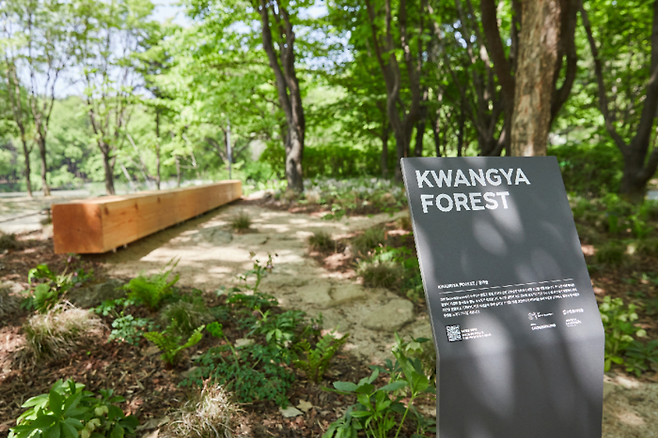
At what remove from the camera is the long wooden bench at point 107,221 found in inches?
192

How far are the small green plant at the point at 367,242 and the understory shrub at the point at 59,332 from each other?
3503 mm

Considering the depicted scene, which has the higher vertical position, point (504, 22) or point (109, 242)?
point (504, 22)

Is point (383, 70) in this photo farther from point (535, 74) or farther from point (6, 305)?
point (6, 305)

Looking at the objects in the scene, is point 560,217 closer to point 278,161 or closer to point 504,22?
point 504,22

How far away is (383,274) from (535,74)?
283cm

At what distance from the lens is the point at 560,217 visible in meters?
1.94

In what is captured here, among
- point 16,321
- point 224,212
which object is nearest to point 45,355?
point 16,321

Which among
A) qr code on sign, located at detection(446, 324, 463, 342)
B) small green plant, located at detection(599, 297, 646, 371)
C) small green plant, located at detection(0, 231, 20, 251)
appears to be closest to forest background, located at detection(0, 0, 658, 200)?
small green plant, located at detection(599, 297, 646, 371)

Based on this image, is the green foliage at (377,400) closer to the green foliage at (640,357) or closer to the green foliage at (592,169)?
the green foliage at (640,357)

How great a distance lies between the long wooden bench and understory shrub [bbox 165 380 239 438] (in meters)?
3.66

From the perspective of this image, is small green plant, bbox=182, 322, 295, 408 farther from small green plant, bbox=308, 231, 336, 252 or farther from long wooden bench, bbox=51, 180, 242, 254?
small green plant, bbox=308, 231, 336, 252

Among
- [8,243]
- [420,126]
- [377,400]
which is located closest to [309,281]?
[377,400]

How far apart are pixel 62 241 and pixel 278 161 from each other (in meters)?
13.4

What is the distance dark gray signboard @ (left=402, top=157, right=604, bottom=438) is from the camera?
1586 mm
